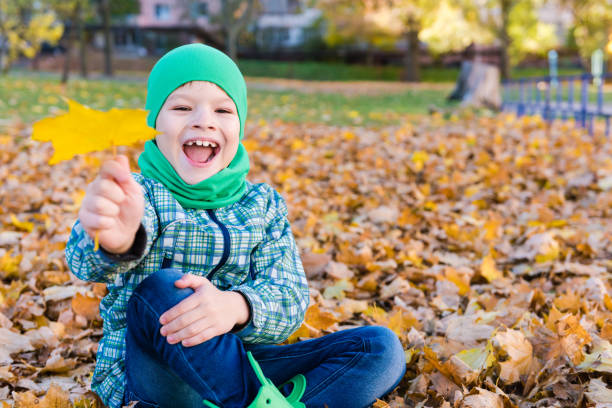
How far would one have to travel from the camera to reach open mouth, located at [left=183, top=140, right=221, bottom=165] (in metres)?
1.79

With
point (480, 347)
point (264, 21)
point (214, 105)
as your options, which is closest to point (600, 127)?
point (480, 347)

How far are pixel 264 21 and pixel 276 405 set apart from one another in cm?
4046

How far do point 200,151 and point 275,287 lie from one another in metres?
0.42

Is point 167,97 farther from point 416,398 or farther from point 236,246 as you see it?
point 416,398

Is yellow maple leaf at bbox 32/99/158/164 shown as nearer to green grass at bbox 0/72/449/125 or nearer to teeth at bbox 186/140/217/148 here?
teeth at bbox 186/140/217/148

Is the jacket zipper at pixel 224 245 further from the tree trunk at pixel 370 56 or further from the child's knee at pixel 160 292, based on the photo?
the tree trunk at pixel 370 56

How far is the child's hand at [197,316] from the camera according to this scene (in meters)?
1.50

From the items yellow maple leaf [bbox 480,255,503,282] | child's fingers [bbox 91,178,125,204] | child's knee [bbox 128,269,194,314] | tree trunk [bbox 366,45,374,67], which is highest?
tree trunk [bbox 366,45,374,67]

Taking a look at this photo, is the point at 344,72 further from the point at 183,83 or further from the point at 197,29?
the point at 183,83

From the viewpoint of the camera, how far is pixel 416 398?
192 centimetres

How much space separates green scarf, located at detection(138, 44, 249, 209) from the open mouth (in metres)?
0.06

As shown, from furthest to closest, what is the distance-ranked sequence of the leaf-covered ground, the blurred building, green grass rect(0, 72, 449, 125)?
the blurred building → green grass rect(0, 72, 449, 125) → the leaf-covered ground

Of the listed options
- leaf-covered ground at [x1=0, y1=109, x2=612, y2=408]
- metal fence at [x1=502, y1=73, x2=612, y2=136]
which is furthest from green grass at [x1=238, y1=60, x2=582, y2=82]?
leaf-covered ground at [x1=0, y1=109, x2=612, y2=408]

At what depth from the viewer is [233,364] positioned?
1.61m
